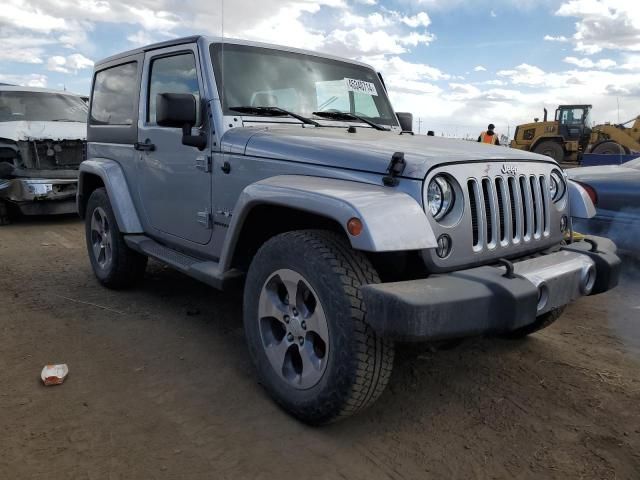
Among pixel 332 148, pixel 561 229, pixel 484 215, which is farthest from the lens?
pixel 561 229

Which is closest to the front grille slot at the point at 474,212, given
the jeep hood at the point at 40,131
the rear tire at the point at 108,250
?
the rear tire at the point at 108,250

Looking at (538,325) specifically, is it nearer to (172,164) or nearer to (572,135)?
(172,164)

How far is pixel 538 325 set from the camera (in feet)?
11.7

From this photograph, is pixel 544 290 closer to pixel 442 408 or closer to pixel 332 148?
pixel 442 408

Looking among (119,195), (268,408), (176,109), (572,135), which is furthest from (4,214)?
(572,135)

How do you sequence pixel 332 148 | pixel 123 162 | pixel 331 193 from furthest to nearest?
pixel 123 162, pixel 332 148, pixel 331 193

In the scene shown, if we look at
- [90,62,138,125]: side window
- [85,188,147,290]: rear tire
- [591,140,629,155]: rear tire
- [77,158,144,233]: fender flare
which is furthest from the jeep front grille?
[591,140,629,155]: rear tire

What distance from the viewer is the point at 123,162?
4.41 metres

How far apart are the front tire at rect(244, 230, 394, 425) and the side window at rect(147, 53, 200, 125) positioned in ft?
4.31

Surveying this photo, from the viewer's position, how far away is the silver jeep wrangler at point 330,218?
226 centimetres

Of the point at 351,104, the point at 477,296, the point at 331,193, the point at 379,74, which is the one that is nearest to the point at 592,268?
the point at 477,296

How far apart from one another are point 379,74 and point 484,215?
2.35 meters

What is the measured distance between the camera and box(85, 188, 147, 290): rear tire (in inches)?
176

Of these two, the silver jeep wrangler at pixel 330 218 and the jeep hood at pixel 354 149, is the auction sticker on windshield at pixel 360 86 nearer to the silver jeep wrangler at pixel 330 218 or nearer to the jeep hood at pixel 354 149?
the silver jeep wrangler at pixel 330 218
